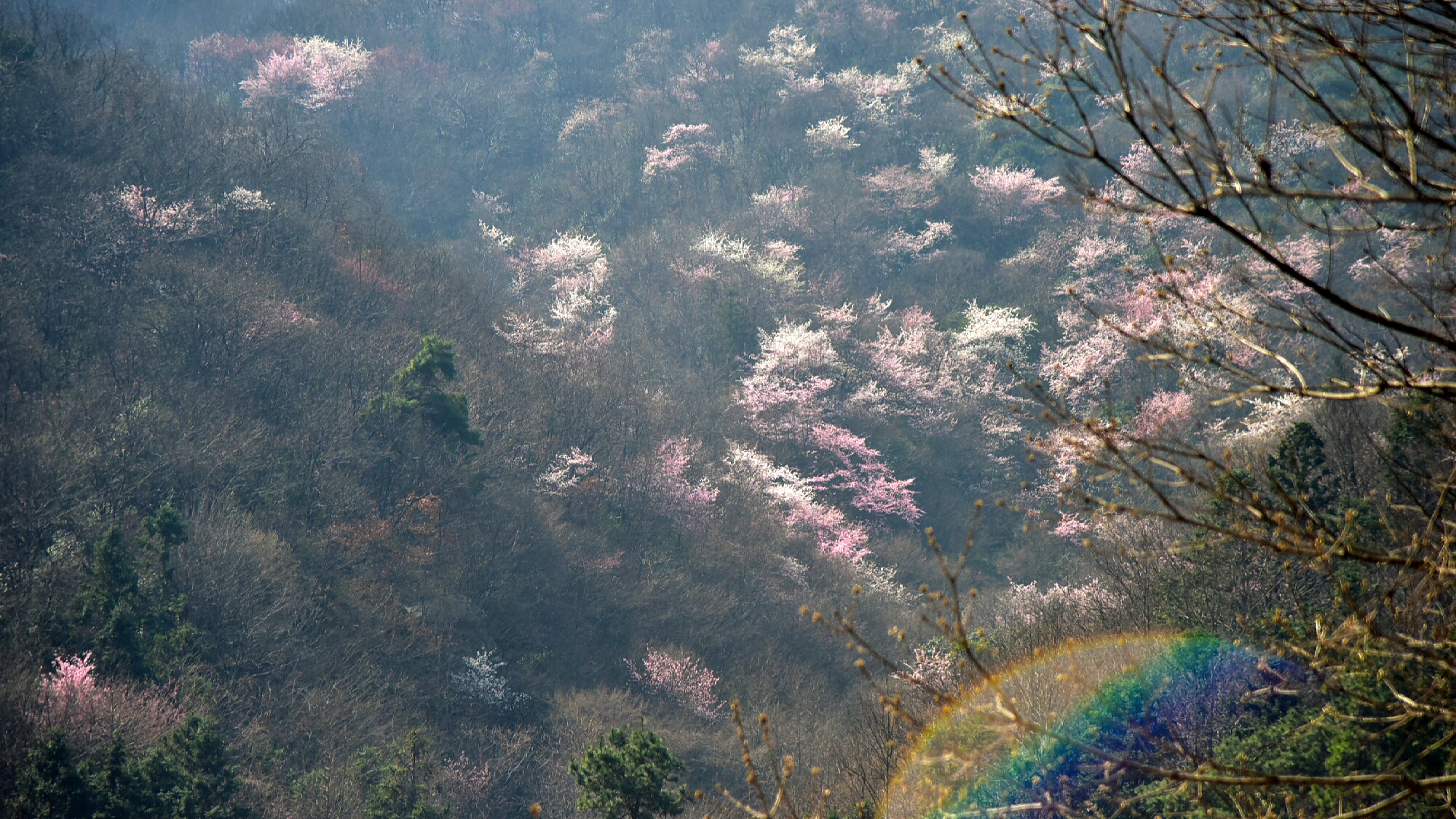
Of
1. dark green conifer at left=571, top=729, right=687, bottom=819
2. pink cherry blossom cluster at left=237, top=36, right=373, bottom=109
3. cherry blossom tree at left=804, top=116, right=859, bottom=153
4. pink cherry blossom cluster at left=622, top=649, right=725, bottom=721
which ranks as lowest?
pink cherry blossom cluster at left=622, top=649, right=725, bottom=721

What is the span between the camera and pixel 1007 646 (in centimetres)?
1527

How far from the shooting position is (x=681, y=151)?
134ft

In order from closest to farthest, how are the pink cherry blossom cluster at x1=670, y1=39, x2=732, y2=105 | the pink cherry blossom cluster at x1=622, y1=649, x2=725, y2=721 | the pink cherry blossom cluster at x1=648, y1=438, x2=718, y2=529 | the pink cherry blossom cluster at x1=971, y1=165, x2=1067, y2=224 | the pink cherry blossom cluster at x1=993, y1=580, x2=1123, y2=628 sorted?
the pink cherry blossom cluster at x1=993, y1=580, x2=1123, y2=628, the pink cherry blossom cluster at x1=622, y1=649, x2=725, y2=721, the pink cherry blossom cluster at x1=648, y1=438, x2=718, y2=529, the pink cherry blossom cluster at x1=971, y1=165, x2=1067, y2=224, the pink cherry blossom cluster at x1=670, y1=39, x2=732, y2=105

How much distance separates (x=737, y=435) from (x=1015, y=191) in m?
18.1

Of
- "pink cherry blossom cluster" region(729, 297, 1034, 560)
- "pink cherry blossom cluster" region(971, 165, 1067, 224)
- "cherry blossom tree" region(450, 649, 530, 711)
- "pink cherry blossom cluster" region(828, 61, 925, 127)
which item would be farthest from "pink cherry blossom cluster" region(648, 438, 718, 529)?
"pink cherry blossom cluster" region(828, 61, 925, 127)

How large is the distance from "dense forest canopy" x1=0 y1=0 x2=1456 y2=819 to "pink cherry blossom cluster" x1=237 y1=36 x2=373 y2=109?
193 millimetres

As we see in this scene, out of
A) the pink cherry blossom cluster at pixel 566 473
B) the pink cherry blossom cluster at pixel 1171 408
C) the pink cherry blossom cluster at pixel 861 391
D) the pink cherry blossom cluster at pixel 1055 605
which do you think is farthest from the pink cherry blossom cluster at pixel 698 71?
the pink cherry blossom cluster at pixel 1055 605

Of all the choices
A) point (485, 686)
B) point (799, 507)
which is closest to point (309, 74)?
point (799, 507)

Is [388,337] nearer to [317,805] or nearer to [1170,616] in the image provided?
[317,805]

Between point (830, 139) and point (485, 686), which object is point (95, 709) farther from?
point (830, 139)

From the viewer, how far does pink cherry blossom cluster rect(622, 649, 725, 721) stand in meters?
19.0

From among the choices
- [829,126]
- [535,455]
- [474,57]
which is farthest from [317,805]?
[474,57]

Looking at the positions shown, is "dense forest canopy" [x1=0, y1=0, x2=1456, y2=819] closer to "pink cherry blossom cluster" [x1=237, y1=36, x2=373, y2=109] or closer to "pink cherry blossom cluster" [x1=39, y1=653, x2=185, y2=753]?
"pink cherry blossom cluster" [x1=39, y1=653, x2=185, y2=753]

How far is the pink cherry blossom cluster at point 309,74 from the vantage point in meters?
40.0
